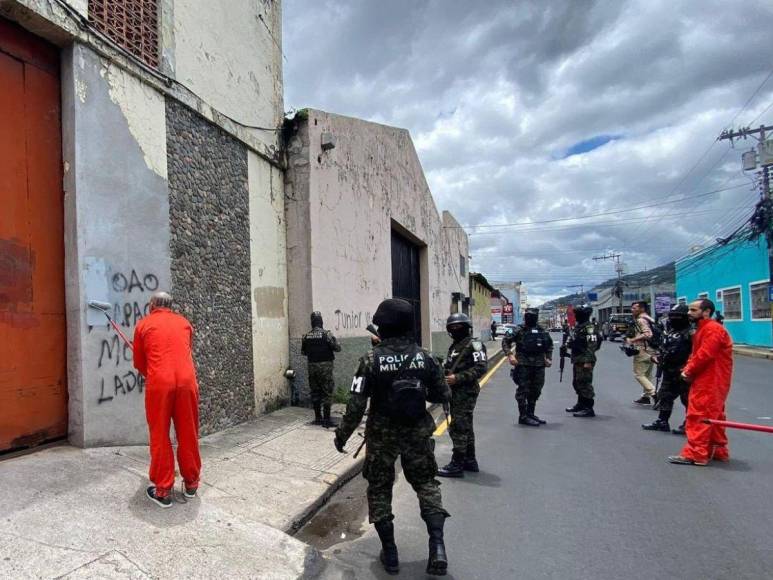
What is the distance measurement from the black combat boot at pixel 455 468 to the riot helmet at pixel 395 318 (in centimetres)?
225

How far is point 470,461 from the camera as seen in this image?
209 inches

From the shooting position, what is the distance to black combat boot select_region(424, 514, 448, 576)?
3.05 meters

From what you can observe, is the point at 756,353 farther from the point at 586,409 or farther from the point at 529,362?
the point at 529,362

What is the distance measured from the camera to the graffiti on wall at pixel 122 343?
15.7 ft

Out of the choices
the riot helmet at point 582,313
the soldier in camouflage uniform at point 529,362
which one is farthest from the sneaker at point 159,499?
the riot helmet at point 582,313

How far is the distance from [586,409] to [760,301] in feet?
68.9

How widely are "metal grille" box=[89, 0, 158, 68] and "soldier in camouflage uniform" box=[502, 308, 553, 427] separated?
5.89 meters

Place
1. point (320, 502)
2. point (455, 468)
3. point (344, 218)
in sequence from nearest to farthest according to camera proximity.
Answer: point (320, 502), point (455, 468), point (344, 218)

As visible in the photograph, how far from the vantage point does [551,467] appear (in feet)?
17.8

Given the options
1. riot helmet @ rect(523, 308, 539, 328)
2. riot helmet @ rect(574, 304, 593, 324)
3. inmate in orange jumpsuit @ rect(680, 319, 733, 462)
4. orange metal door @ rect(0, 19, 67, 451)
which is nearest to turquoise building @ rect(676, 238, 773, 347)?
riot helmet @ rect(574, 304, 593, 324)

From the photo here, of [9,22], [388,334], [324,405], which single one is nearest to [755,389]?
[324,405]

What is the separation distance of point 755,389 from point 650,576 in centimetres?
1014

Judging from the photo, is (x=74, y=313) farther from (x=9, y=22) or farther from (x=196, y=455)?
(x=9, y=22)

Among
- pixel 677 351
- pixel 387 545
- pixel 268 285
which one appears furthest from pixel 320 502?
pixel 677 351
